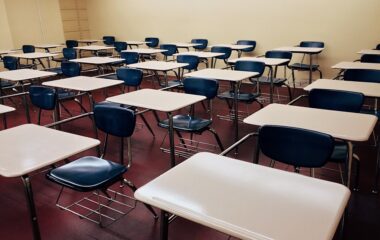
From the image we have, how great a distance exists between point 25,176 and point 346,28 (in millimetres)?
5937

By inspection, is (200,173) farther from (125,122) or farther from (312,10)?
(312,10)

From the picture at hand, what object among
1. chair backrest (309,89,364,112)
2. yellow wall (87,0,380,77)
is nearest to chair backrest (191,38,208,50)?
yellow wall (87,0,380,77)

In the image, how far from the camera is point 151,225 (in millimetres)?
2480

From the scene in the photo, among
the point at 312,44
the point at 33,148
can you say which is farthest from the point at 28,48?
the point at 33,148

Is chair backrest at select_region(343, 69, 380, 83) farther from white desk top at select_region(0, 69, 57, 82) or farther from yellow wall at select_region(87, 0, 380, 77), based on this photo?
white desk top at select_region(0, 69, 57, 82)

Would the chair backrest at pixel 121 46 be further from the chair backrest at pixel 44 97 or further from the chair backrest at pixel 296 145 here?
the chair backrest at pixel 296 145

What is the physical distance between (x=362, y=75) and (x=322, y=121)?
191 centimetres

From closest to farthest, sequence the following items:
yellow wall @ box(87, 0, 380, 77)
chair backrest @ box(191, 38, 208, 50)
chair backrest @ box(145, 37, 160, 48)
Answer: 1. yellow wall @ box(87, 0, 380, 77)
2. chair backrest @ box(191, 38, 208, 50)
3. chair backrest @ box(145, 37, 160, 48)

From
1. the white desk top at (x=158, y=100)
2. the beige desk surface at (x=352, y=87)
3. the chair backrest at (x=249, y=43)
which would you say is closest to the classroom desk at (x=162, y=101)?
the white desk top at (x=158, y=100)

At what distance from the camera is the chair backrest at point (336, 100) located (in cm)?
271

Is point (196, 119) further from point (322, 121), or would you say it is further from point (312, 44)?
point (312, 44)

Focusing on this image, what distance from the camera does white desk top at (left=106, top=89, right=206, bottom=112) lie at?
277 cm

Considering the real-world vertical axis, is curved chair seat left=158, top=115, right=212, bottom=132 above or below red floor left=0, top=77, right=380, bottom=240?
above

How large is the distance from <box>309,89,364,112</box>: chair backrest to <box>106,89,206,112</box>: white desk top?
1002 mm
